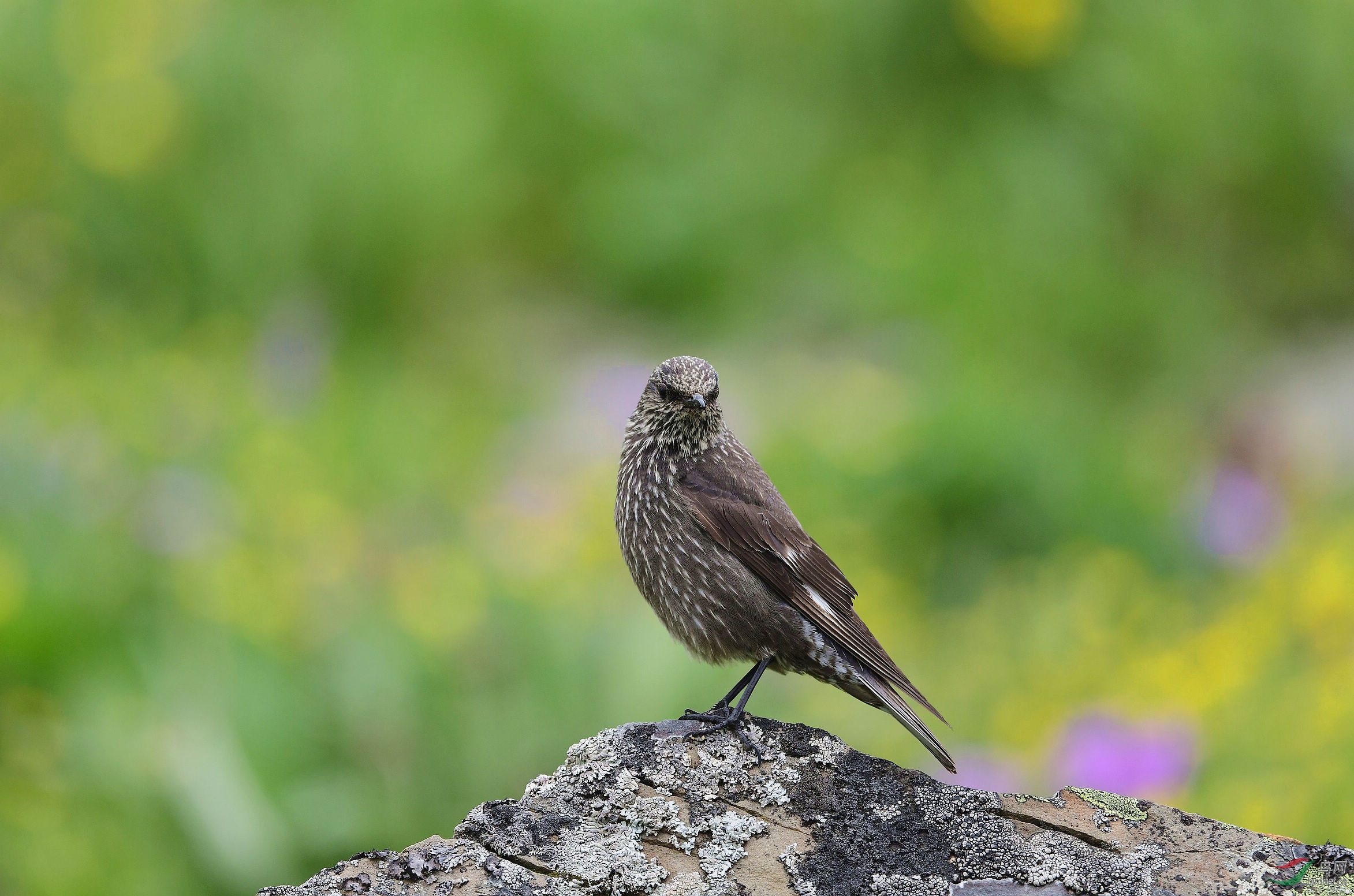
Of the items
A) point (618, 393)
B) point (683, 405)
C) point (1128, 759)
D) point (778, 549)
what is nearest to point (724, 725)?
point (778, 549)

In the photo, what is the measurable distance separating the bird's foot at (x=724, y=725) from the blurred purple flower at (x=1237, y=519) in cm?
359

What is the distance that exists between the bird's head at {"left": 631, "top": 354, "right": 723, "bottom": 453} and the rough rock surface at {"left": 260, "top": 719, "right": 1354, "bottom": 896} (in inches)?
46.2

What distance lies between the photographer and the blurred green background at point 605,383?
16.6ft

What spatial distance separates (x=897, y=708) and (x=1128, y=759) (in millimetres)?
1426

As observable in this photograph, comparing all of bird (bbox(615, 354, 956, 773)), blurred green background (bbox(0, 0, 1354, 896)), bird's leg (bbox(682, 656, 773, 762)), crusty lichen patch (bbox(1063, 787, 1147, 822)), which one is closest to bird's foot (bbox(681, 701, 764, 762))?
bird's leg (bbox(682, 656, 773, 762))

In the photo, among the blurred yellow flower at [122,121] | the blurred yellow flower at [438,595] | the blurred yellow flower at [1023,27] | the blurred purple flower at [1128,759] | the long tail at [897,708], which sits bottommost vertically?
the long tail at [897,708]

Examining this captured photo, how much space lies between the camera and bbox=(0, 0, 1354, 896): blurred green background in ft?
16.6

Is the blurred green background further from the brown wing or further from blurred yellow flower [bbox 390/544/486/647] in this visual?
the brown wing

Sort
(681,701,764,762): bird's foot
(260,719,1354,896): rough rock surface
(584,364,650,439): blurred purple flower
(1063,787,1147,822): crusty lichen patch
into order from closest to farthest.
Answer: (260,719,1354,896): rough rock surface < (1063,787,1147,822): crusty lichen patch < (681,701,764,762): bird's foot < (584,364,650,439): blurred purple flower

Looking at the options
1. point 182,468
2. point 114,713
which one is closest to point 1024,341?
point 182,468

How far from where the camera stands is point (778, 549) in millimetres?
3848

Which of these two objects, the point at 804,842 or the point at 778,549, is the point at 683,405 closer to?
the point at 778,549

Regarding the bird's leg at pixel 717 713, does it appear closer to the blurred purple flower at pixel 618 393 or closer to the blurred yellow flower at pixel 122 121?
the blurred purple flower at pixel 618 393

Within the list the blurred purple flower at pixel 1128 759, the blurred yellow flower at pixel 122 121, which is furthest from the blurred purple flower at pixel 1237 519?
the blurred yellow flower at pixel 122 121
